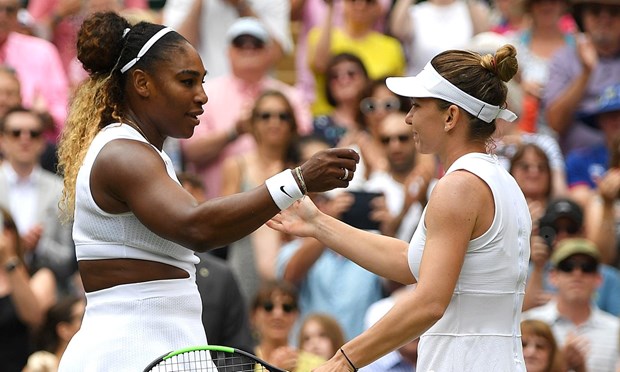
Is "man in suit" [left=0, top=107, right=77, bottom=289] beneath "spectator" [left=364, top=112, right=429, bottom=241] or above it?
beneath

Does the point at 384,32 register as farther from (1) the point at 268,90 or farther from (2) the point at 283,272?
(2) the point at 283,272

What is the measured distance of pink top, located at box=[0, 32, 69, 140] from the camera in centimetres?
984

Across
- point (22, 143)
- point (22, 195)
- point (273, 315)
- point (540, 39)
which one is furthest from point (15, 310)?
point (540, 39)

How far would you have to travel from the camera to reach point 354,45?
10.2 m

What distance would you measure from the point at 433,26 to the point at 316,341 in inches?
147

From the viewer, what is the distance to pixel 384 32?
35.3ft

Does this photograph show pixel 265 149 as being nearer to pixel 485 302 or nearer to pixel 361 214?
pixel 361 214

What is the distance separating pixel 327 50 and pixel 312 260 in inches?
88.9

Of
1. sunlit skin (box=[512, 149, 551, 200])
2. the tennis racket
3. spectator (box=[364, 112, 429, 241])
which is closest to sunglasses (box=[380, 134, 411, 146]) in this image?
spectator (box=[364, 112, 429, 241])

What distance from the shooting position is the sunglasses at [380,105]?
30.2ft

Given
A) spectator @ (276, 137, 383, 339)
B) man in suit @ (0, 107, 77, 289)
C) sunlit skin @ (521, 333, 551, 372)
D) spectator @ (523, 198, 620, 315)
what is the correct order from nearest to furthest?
1. sunlit skin @ (521, 333, 551, 372)
2. spectator @ (523, 198, 620, 315)
3. spectator @ (276, 137, 383, 339)
4. man in suit @ (0, 107, 77, 289)

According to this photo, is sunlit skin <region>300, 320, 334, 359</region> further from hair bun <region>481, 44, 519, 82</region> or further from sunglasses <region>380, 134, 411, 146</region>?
hair bun <region>481, 44, 519, 82</region>

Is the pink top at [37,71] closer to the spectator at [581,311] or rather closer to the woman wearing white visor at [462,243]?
the spectator at [581,311]

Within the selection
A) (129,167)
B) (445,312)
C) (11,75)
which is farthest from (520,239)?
(11,75)
